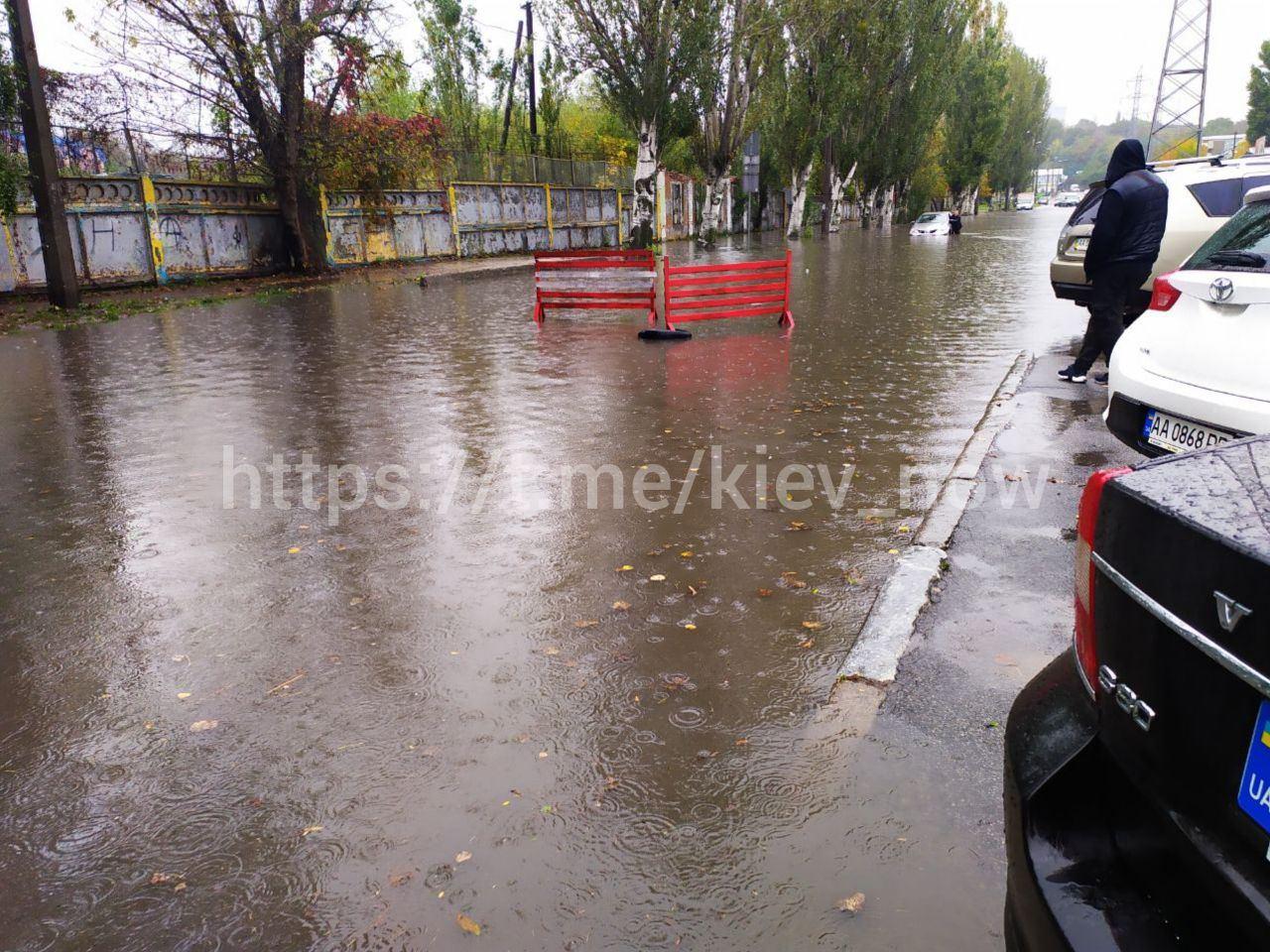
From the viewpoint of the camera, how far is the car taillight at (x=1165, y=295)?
4.53m

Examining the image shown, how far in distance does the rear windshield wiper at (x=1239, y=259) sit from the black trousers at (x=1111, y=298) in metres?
3.08

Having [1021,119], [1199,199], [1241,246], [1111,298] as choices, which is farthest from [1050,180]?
[1241,246]

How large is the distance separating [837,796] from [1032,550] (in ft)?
7.64

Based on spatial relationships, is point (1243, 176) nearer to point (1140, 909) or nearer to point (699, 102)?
point (1140, 909)

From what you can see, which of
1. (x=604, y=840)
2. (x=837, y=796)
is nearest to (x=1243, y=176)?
(x=837, y=796)

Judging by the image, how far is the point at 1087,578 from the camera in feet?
5.48

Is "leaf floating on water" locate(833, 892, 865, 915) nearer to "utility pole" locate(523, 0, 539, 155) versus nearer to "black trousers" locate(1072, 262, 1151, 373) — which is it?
"black trousers" locate(1072, 262, 1151, 373)

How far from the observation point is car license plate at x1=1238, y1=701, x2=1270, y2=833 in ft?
4.00

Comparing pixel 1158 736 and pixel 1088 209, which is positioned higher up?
pixel 1088 209

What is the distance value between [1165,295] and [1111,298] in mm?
3212

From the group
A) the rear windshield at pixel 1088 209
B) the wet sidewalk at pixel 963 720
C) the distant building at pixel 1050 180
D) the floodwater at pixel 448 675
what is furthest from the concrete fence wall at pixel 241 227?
the distant building at pixel 1050 180

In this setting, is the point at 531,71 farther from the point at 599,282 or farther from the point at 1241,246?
the point at 1241,246

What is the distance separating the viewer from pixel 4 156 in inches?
548

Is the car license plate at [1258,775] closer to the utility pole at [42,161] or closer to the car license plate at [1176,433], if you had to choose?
the car license plate at [1176,433]
